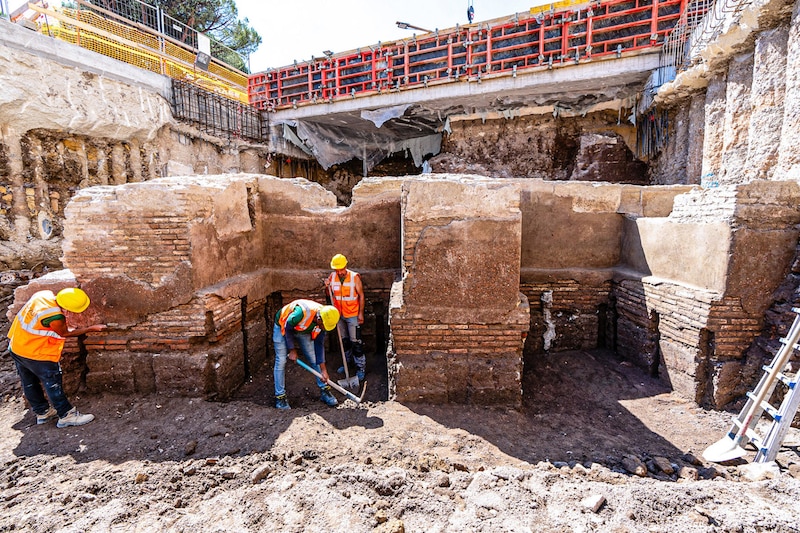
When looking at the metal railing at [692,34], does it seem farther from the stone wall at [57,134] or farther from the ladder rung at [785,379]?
the stone wall at [57,134]

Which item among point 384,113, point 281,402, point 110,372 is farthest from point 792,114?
point 384,113

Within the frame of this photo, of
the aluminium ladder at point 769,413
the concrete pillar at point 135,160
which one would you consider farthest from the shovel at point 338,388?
the concrete pillar at point 135,160

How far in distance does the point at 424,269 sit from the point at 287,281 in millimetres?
2236

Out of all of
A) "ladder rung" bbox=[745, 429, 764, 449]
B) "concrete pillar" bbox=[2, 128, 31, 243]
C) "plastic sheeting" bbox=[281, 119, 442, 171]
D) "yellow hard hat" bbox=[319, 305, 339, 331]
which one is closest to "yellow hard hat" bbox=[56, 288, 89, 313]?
"yellow hard hat" bbox=[319, 305, 339, 331]

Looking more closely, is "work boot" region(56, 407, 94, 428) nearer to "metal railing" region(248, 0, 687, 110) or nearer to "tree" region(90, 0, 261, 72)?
"metal railing" region(248, 0, 687, 110)

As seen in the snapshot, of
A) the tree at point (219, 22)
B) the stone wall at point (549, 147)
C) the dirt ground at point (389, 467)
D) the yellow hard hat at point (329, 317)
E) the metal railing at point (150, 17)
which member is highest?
the tree at point (219, 22)

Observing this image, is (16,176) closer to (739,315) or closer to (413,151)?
(413,151)

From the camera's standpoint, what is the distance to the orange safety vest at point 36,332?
320 centimetres

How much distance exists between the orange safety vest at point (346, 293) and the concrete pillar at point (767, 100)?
19.6ft

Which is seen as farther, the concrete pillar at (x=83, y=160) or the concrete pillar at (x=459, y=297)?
the concrete pillar at (x=83, y=160)

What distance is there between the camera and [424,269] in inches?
138

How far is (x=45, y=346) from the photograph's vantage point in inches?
128

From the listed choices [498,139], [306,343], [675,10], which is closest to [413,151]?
[498,139]

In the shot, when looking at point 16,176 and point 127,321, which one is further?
point 16,176
